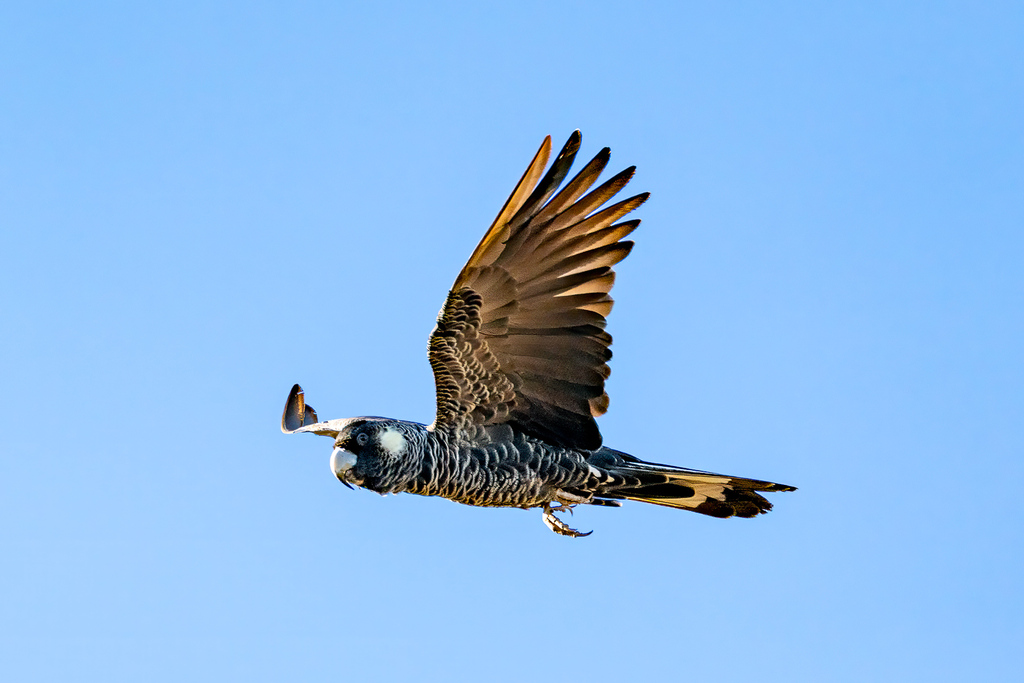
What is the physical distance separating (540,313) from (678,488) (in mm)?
2504

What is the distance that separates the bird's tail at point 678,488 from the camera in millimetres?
12117

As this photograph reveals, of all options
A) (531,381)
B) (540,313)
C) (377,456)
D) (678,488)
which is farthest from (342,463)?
(678,488)

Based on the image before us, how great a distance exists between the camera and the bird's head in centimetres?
1120

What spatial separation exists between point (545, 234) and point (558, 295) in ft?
2.12

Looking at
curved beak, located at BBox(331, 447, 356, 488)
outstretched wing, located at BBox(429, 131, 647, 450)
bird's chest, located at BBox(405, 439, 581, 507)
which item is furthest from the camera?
bird's chest, located at BBox(405, 439, 581, 507)

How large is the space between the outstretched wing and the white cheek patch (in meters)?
0.63

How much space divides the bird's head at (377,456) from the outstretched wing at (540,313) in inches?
24.6

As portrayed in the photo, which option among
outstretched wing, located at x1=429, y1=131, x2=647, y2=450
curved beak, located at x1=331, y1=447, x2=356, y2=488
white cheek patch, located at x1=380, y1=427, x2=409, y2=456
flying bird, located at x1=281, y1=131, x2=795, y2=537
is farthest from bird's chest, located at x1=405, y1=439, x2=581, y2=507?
curved beak, located at x1=331, y1=447, x2=356, y2=488

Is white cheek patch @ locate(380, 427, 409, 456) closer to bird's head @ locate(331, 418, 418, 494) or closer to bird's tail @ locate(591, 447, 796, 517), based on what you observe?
bird's head @ locate(331, 418, 418, 494)

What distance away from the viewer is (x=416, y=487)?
11.5 metres

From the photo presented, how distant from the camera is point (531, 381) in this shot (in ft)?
38.9

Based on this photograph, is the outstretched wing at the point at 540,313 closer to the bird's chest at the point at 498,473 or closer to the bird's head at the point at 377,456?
the bird's chest at the point at 498,473

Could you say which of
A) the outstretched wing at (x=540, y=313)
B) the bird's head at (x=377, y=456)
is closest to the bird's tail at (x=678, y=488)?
the outstretched wing at (x=540, y=313)

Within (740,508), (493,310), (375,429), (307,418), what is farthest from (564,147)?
(307,418)
